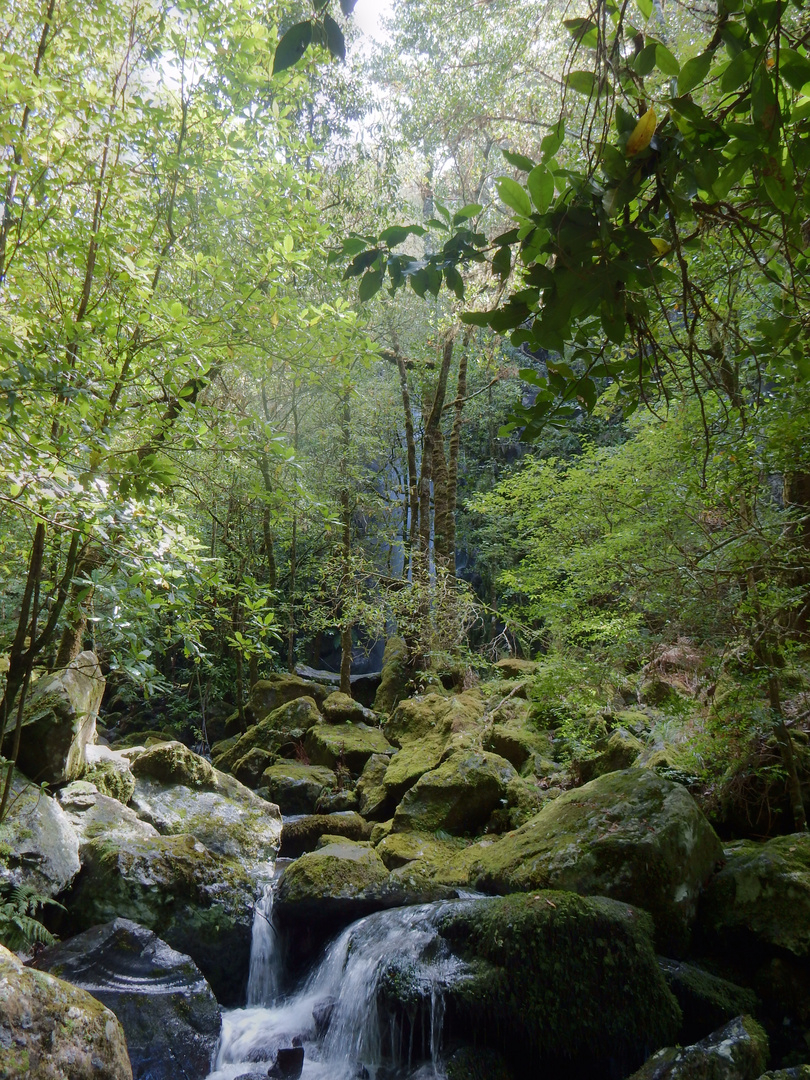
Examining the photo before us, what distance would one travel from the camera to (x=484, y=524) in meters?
20.8

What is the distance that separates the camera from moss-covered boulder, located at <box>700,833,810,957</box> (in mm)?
4188

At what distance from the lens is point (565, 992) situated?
147 inches

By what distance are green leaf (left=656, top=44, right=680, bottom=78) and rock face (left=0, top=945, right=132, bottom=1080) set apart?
4.10 m

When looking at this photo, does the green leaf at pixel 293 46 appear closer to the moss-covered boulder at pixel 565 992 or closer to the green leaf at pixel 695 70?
the green leaf at pixel 695 70

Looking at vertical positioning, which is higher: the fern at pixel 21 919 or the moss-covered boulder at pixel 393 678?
the moss-covered boulder at pixel 393 678

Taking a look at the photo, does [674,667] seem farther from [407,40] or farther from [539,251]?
[407,40]

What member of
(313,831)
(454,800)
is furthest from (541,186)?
(313,831)

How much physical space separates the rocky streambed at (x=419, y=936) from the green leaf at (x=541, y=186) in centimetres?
375

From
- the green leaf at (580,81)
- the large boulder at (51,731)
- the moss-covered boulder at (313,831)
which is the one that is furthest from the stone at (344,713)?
the green leaf at (580,81)

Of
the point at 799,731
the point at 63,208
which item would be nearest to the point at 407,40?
the point at 63,208

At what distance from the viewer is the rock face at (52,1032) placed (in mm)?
2783

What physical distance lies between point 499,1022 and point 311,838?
12.1ft

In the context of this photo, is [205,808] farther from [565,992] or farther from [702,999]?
[702,999]

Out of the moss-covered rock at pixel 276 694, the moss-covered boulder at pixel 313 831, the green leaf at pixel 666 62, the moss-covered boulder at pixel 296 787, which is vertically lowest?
the moss-covered boulder at pixel 313 831
